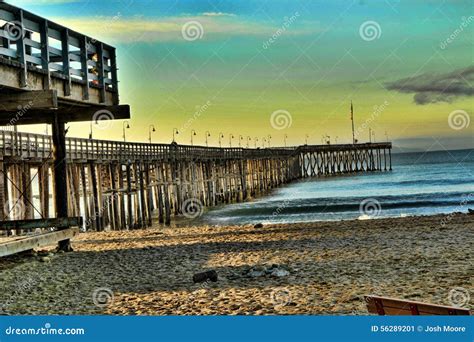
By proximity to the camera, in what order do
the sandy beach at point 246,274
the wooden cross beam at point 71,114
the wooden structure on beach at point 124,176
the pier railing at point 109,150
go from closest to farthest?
the sandy beach at point 246,274 < the wooden cross beam at point 71,114 < the pier railing at point 109,150 < the wooden structure on beach at point 124,176

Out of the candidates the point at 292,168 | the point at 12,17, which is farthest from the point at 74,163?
the point at 292,168

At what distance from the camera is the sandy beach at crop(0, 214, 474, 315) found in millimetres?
7336

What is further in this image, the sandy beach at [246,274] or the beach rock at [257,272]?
the beach rock at [257,272]

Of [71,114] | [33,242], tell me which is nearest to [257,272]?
[33,242]

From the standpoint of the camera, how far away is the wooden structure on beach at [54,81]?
9133 mm

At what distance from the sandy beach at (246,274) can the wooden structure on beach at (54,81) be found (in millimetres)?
1582

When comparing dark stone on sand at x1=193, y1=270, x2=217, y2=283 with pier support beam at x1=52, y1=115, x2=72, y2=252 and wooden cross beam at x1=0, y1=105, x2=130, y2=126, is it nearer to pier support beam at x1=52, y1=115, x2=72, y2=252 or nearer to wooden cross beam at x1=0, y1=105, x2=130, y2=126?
wooden cross beam at x1=0, y1=105, x2=130, y2=126

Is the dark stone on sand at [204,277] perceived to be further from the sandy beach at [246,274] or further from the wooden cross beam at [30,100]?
the wooden cross beam at [30,100]

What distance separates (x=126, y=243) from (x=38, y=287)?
248 inches

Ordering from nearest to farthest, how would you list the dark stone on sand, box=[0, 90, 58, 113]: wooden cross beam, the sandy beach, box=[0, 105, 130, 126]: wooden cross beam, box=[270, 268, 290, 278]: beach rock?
the sandy beach, the dark stone on sand, box=[270, 268, 290, 278]: beach rock, box=[0, 90, 58, 113]: wooden cross beam, box=[0, 105, 130, 126]: wooden cross beam

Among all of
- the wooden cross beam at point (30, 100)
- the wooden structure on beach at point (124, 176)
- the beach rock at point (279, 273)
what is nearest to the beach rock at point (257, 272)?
the beach rock at point (279, 273)

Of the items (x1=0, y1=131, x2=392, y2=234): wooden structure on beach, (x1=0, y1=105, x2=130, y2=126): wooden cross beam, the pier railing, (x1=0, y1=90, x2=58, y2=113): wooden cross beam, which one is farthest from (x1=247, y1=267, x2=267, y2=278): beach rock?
the pier railing

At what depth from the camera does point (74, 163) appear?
2205cm

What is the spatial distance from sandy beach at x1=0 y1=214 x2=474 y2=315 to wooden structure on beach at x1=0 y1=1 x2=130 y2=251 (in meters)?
1.58
